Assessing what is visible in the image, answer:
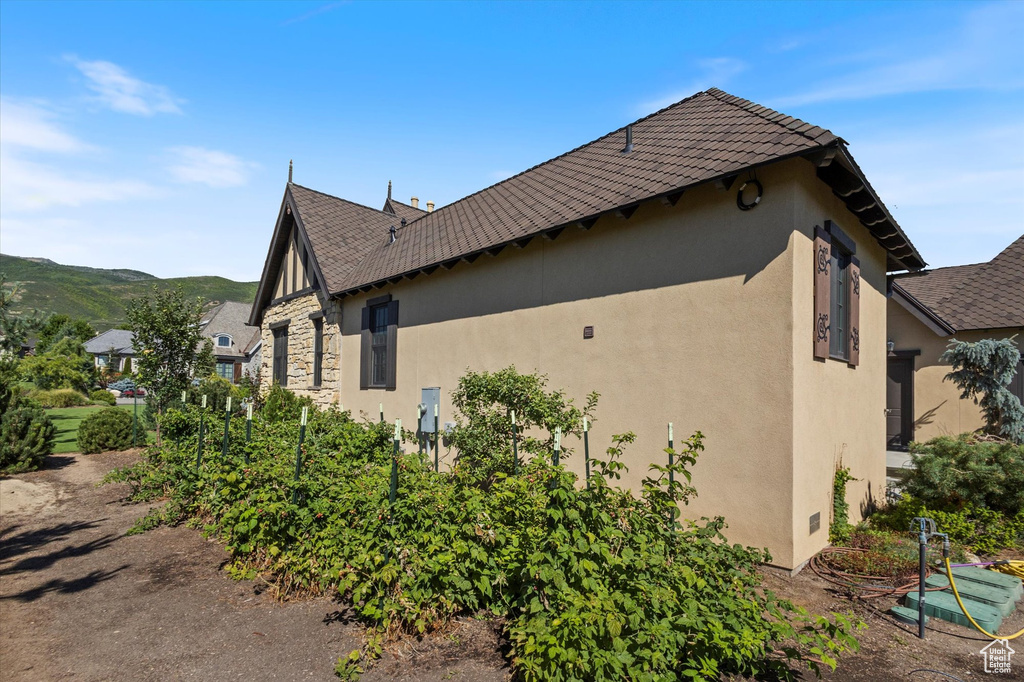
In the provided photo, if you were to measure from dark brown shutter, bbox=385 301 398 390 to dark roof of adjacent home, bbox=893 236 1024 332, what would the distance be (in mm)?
11125

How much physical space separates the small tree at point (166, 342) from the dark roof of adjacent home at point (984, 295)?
16.3 metres

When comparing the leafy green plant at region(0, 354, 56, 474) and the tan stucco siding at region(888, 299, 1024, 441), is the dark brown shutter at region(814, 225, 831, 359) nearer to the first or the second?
the tan stucco siding at region(888, 299, 1024, 441)

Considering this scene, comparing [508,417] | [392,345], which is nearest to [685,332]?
[508,417]

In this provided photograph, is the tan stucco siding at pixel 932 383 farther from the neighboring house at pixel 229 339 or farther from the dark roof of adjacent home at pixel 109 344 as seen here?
the dark roof of adjacent home at pixel 109 344

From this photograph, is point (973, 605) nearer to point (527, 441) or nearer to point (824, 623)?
point (824, 623)

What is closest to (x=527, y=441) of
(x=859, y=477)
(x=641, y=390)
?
(x=641, y=390)

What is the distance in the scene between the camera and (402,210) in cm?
1966

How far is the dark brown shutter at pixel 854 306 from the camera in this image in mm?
7328

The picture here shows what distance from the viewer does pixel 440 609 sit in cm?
416

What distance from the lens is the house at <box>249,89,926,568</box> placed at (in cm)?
568

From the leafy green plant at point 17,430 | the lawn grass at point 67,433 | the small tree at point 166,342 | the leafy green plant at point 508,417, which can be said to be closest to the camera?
the leafy green plant at point 508,417

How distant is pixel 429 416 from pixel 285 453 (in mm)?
3747

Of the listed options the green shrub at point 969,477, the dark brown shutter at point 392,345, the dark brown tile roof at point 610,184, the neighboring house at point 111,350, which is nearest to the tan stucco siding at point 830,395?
the dark brown tile roof at point 610,184

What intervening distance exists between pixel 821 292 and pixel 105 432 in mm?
15836
